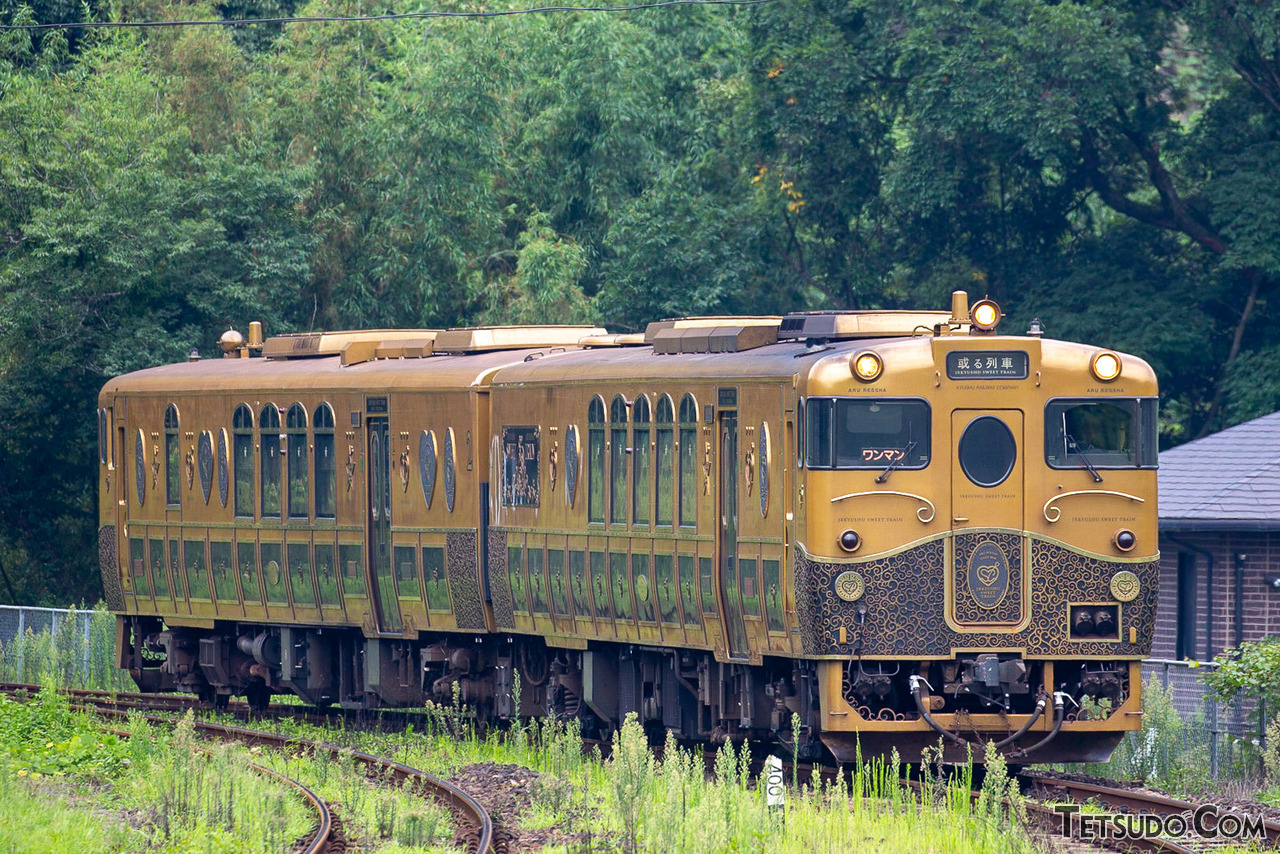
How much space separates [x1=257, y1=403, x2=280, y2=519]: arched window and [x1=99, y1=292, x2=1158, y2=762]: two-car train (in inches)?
1.3

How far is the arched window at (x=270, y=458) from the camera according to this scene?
21156mm

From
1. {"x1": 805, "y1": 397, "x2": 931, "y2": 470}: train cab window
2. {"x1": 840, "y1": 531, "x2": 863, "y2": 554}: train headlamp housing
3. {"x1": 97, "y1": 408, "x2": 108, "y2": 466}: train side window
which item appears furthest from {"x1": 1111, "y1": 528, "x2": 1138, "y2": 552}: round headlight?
{"x1": 97, "y1": 408, "x2": 108, "y2": 466}: train side window

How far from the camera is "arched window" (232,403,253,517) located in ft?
70.3

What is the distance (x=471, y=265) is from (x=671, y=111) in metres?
5.05

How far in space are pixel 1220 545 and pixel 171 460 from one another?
11.3m

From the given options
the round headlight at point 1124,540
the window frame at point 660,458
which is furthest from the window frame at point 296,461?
the round headlight at point 1124,540

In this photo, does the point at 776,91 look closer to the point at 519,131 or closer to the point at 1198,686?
the point at 519,131

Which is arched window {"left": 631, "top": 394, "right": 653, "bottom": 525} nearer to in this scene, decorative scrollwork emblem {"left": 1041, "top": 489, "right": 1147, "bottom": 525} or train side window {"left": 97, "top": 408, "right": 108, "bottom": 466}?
decorative scrollwork emblem {"left": 1041, "top": 489, "right": 1147, "bottom": 525}

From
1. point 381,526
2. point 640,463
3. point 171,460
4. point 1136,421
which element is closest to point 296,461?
point 381,526

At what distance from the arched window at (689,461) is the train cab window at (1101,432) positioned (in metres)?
2.64

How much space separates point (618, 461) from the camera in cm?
A: 1719

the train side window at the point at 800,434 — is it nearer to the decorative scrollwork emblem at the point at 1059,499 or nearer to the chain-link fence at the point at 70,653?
the decorative scrollwork emblem at the point at 1059,499

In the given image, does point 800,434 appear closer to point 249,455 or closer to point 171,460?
point 249,455

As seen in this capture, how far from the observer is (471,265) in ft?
126
